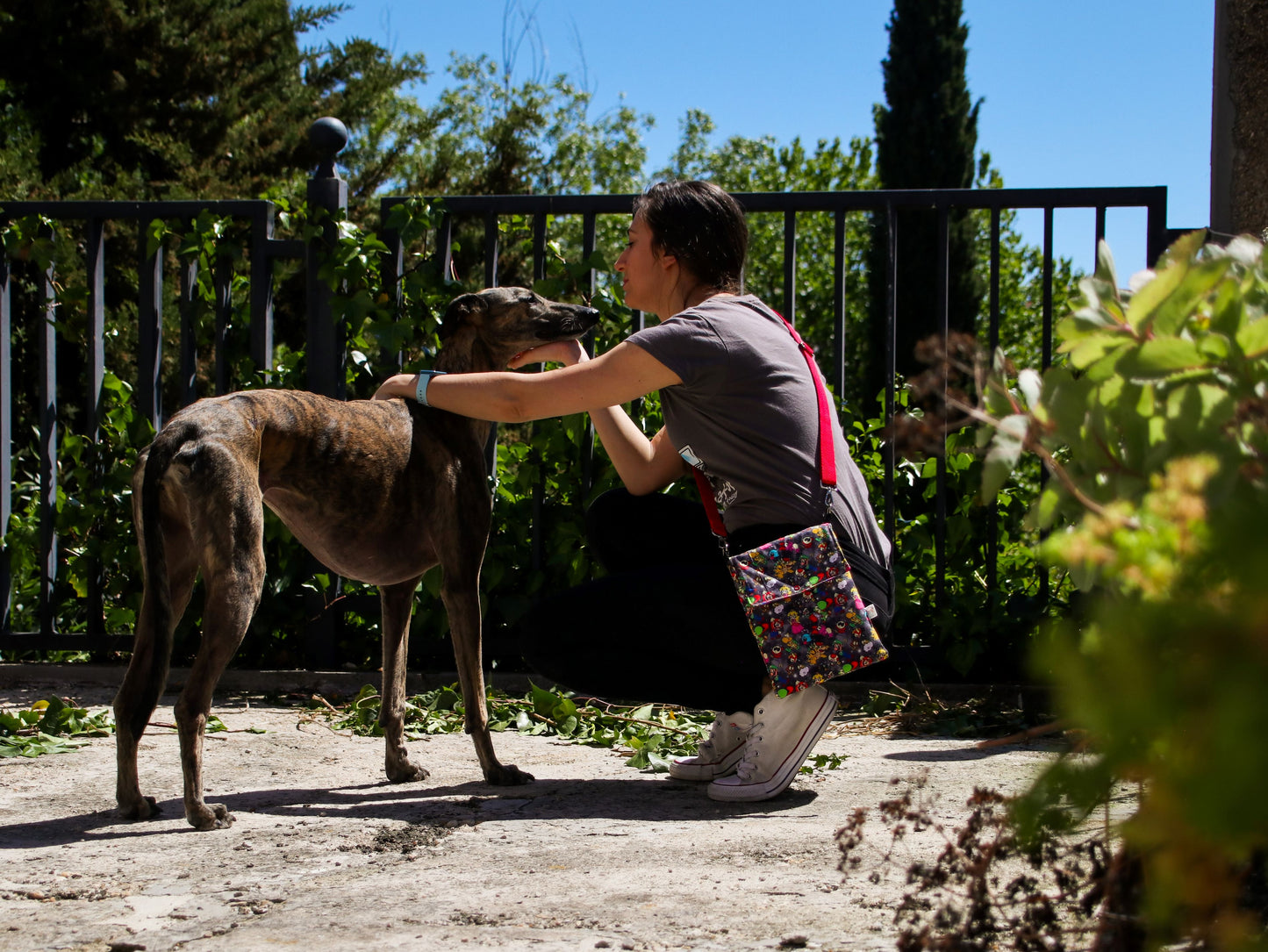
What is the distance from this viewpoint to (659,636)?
322 centimetres

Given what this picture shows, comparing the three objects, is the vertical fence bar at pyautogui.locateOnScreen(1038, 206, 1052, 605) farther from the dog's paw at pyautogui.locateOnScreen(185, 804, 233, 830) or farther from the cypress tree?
the cypress tree

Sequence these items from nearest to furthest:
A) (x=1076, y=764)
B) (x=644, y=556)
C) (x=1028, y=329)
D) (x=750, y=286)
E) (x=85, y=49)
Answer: (x=1076, y=764) → (x=644, y=556) → (x=85, y=49) → (x=1028, y=329) → (x=750, y=286)

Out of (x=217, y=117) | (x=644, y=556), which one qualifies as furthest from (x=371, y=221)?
(x=644, y=556)

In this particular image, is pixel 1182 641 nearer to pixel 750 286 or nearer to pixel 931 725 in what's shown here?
pixel 931 725

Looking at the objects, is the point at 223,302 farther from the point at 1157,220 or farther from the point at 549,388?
the point at 1157,220

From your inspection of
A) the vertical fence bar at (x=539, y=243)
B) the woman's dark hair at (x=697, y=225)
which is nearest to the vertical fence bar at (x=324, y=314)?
the vertical fence bar at (x=539, y=243)

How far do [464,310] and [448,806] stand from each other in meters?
1.53

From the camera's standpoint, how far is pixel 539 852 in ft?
8.47

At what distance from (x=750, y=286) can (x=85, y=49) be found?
1475 centimetres

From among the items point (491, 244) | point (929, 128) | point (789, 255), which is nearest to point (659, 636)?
point (789, 255)

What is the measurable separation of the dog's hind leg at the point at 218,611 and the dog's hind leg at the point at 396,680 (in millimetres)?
592

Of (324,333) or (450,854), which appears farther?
(324,333)

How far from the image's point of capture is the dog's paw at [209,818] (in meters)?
2.82

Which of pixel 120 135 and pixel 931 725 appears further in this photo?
pixel 120 135
